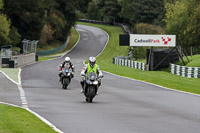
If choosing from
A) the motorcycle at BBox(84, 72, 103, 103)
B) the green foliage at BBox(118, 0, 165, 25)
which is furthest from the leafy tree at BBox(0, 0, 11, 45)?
the motorcycle at BBox(84, 72, 103, 103)

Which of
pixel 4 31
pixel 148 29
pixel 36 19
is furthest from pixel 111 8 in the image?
pixel 4 31

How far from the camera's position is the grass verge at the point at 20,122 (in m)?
10.2

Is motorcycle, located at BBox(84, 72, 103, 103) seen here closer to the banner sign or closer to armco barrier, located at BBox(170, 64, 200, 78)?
armco barrier, located at BBox(170, 64, 200, 78)

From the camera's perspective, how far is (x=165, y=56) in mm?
50781

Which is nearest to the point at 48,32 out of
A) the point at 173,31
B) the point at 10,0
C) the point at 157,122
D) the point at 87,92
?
the point at 10,0

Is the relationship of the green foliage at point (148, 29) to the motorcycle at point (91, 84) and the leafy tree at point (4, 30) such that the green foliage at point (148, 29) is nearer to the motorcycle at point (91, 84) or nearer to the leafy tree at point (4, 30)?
the leafy tree at point (4, 30)

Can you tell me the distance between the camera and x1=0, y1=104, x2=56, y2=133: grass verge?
10.2 meters

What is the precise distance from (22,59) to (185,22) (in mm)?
37459

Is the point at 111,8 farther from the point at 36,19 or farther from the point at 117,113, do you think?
the point at 117,113

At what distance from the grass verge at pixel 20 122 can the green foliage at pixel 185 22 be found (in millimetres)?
54625

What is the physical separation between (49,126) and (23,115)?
196 cm

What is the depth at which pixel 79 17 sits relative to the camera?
10081 cm

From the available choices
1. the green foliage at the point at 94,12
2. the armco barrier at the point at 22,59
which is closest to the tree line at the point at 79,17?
the armco barrier at the point at 22,59

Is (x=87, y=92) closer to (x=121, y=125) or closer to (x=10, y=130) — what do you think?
(x=121, y=125)
